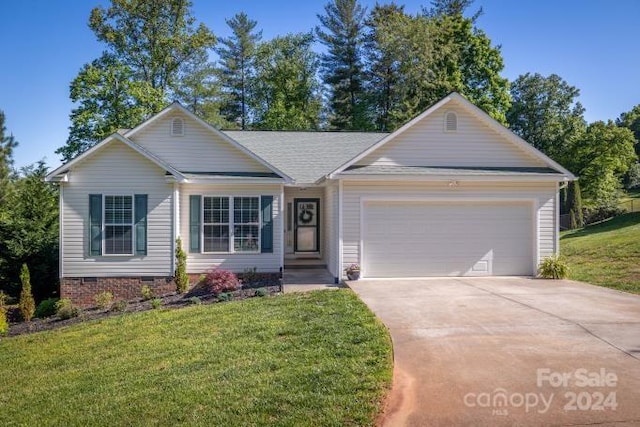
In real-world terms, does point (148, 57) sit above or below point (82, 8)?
below

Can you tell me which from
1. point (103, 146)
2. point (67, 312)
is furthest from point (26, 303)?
point (103, 146)

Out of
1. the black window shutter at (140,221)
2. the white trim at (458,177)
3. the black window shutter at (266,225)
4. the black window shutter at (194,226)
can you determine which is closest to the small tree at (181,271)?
the black window shutter at (194,226)

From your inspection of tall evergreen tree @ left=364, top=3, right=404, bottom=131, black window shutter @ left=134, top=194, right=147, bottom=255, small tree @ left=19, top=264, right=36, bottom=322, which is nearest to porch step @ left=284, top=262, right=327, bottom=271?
black window shutter @ left=134, top=194, right=147, bottom=255

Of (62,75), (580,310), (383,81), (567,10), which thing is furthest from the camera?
(383,81)

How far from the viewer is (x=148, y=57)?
92.1 feet

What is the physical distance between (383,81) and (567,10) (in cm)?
1832

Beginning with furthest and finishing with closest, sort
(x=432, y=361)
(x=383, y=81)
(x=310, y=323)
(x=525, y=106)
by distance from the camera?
(x=525, y=106), (x=383, y=81), (x=310, y=323), (x=432, y=361)

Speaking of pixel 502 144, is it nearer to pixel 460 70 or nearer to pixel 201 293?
pixel 201 293

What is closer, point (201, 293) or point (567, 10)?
point (201, 293)

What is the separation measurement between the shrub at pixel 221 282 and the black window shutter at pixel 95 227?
10.5ft

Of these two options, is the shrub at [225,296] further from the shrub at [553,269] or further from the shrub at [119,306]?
the shrub at [553,269]

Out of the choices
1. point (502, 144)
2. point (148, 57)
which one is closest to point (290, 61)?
point (148, 57)

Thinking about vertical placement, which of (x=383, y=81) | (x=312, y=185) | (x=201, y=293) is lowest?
(x=201, y=293)

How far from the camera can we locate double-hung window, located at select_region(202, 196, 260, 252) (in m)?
13.0
